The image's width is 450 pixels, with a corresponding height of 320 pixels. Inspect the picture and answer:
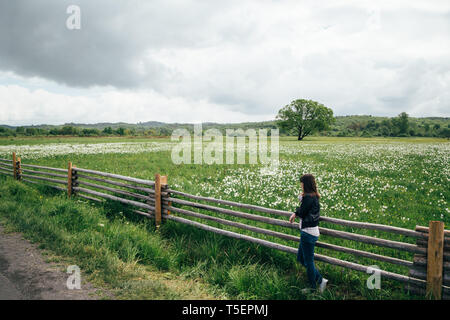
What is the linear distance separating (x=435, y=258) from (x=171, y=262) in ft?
15.4

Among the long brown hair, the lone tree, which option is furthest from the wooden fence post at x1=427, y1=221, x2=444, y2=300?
the lone tree

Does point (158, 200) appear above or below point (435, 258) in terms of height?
above

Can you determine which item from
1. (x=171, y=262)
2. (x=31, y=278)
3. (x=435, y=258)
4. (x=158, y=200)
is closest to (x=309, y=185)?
(x=435, y=258)

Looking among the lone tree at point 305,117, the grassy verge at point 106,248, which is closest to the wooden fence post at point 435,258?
the grassy verge at point 106,248

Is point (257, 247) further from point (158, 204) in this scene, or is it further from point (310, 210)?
point (158, 204)

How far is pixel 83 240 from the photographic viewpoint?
19.6 feet

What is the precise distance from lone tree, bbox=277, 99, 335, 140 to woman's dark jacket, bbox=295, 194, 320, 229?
71.7 m

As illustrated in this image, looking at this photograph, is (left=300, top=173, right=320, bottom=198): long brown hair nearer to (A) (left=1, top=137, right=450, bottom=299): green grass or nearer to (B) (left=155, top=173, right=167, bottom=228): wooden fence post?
(A) (left=1, top=137, right=450, bottom=299): green grass

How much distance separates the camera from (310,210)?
14.5 ft

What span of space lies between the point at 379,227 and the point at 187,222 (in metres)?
4.48

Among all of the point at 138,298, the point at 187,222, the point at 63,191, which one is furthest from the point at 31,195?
the point at 138,298

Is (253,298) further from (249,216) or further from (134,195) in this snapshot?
(134,195)

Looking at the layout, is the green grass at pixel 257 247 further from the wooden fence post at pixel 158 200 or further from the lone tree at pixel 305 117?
the lone tree at pixel 305 117
